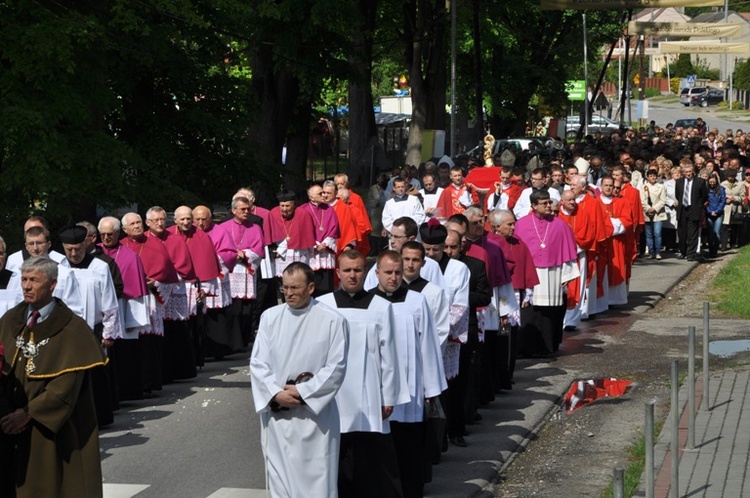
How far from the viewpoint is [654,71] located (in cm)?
16138

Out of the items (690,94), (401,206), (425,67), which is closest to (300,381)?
(401,206)

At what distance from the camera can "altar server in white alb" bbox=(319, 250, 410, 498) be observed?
30.8 ft

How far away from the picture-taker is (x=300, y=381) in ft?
28.7

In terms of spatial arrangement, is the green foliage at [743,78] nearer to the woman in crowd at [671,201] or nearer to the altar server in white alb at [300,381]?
the woman in crowd at [671,201]

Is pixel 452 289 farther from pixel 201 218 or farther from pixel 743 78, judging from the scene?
pixel 743 78

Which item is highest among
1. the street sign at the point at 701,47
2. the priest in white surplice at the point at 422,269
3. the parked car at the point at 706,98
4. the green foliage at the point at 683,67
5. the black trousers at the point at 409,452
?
the green foliage at the point at 683,67

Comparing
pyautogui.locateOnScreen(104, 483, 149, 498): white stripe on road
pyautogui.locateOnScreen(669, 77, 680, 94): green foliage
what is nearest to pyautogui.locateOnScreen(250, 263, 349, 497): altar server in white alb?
pyautogui.locateOnScreen(104, 483, 149, 498): white stripe on road

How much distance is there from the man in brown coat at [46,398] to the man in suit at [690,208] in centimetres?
2025

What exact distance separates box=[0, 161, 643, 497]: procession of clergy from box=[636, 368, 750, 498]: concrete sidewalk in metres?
1.67

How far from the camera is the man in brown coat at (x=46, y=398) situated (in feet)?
27.9

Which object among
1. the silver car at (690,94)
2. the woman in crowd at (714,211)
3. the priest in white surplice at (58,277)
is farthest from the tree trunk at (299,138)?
the silver car at (690,94)

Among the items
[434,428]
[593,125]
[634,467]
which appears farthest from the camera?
[593,125]

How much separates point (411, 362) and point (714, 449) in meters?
3.26

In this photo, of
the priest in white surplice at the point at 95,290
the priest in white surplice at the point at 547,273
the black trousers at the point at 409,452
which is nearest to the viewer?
the black trousers at the point at 409,452
